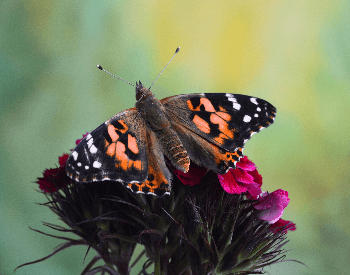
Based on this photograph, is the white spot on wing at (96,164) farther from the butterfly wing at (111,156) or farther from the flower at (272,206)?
the flower at (272,206)

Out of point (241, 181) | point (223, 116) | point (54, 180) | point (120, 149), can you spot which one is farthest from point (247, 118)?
point (54, 180)

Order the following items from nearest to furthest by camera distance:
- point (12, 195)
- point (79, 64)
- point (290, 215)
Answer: point (12, 195)
point (79, 64)
point (290, 215)

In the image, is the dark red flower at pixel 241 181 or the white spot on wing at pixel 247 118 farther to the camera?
the white spot on wing at pixel 247 118

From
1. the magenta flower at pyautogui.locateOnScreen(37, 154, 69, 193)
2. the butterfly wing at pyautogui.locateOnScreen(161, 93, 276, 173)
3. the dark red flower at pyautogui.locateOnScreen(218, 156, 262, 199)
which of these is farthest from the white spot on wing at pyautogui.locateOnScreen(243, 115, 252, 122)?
the magenta flower at pyautogui.locateOnScreen(37, 154, 69, 193)

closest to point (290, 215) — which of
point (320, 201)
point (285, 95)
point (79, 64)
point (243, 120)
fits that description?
point (320, 201)

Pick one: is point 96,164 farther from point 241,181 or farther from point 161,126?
point 241,181

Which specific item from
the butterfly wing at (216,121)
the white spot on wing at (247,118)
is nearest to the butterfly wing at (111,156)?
the butterfly wing at (216,121)

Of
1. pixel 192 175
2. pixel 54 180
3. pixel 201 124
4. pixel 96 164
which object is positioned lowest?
pixel 54 180

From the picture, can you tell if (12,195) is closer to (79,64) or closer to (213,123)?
(79,64)
